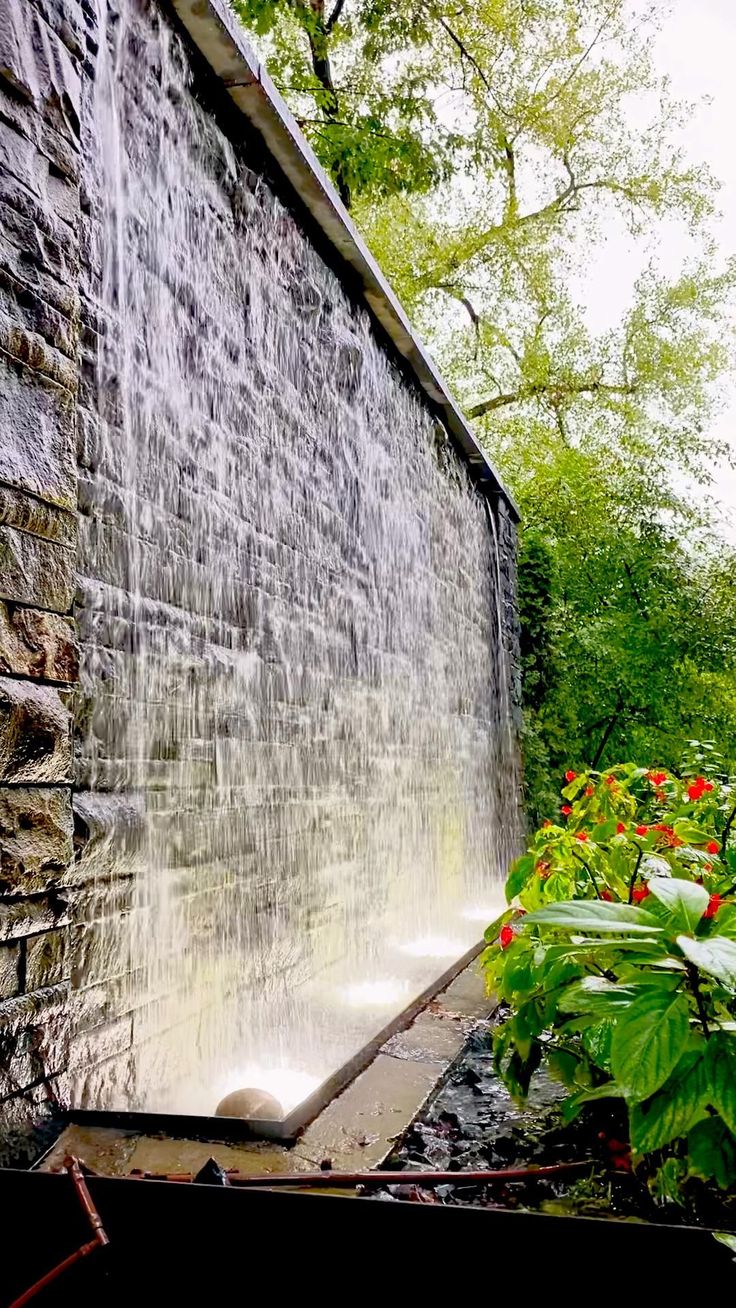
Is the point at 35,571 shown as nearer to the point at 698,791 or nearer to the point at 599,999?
the point at 599,999

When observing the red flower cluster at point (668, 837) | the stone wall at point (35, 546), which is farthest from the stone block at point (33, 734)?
the red flower cluster at point (668, 837)

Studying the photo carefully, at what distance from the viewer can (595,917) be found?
4.26ft

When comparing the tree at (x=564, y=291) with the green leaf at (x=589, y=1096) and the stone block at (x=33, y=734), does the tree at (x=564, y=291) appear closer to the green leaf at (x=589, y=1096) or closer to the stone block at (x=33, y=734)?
the stone block at (x=33, y=734)

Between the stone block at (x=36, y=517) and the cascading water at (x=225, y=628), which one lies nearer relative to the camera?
the stone block at (x=36, y=517)

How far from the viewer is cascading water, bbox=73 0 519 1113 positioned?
2.69m

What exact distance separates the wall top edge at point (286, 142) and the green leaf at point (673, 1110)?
10.9 ft

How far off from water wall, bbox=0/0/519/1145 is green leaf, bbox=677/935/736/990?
1.35 m

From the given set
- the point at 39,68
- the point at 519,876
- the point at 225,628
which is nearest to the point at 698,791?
the point at 519,876

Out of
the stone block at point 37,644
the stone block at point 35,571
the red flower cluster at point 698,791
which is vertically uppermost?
the stone block at point 35,571

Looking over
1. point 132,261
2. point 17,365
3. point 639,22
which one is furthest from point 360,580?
point 639,22

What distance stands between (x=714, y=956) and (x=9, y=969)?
1.39m

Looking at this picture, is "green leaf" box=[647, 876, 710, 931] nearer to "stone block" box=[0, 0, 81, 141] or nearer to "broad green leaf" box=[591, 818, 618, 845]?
"broad green leaf" box=[591, 818, 618, 845]

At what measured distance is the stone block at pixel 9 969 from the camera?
1917 mm

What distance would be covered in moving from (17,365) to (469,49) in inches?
528
